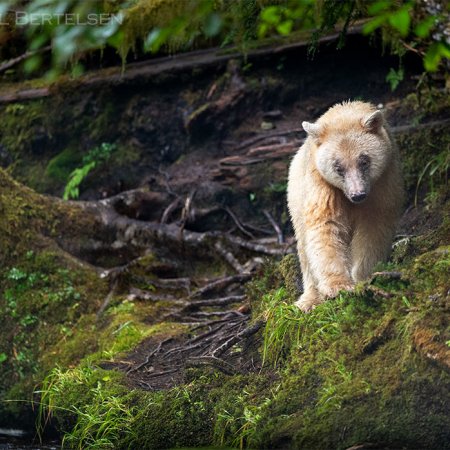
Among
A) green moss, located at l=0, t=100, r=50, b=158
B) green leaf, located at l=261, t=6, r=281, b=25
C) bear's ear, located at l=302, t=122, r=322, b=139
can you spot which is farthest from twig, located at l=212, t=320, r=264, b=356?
green moss, located at l=0, t=100, r=50, b=158

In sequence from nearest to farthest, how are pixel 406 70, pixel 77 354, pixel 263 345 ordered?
pixel 263 345, pixel 77 354, pixel 406 70

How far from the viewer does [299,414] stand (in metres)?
6.56

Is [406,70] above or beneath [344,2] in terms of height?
above

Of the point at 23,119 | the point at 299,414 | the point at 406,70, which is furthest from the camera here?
the point at 23,119

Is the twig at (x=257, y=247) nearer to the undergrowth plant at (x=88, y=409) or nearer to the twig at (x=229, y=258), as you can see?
the twig at (x=229, y=258)

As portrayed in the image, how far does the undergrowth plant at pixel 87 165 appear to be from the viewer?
1269 centimetres

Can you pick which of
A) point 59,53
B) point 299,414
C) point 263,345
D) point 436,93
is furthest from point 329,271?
A: point 436,93

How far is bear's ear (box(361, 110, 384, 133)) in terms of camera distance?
7875 mm

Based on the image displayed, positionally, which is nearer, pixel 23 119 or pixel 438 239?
pixel 438 239

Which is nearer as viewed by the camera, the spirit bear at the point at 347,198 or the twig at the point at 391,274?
the twig at the point at 391,274

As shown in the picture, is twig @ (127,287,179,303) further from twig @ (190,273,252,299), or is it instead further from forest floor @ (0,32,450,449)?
twig @ (190,273,252,299)

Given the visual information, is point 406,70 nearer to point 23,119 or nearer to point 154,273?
point 154,273

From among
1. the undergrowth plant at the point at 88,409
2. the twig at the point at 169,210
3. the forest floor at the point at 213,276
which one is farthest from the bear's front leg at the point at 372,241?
the twig at the point at 169,210

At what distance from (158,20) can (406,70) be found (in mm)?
3571
